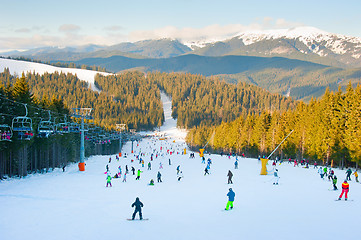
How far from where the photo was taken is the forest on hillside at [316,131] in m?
41.9

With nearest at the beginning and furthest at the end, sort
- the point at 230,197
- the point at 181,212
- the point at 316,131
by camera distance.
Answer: the point at 230,197 → the point at 181,212 → the point at 316,131

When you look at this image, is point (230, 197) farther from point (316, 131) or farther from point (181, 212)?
point (316, 131)

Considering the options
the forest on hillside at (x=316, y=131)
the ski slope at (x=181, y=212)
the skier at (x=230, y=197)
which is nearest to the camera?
the ski slope at (x=181, y=212)

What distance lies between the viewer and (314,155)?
51906mm

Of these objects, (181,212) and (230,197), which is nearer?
(230,197)

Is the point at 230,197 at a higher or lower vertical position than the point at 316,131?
lower

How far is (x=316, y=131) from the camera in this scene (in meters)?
51.5

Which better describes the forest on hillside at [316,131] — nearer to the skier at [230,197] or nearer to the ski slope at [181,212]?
the ski slope at [181,212]

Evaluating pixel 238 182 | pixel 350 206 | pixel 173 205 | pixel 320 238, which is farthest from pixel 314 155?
pixel 320 238

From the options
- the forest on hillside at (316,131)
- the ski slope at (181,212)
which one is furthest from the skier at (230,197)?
the forest on hillside at (316,131)

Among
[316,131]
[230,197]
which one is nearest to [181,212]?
[230,197]

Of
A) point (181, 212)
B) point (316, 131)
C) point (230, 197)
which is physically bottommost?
point (181, 212)

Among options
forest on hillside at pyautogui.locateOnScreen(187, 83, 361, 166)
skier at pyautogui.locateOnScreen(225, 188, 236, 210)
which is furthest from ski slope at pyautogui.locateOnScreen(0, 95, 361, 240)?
forest on hillside at pyautogui.locateOnScreen(187, 83, 361, 166)

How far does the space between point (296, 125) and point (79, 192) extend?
48161 mm
